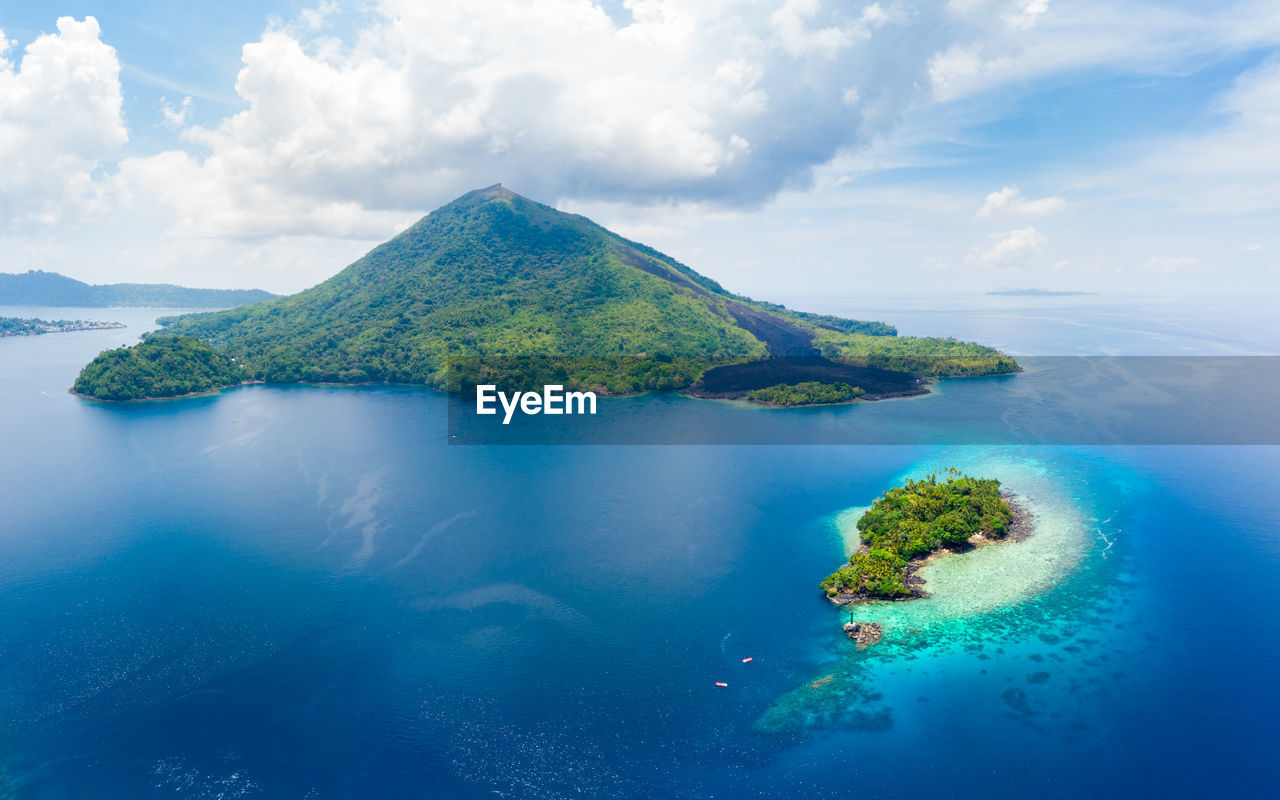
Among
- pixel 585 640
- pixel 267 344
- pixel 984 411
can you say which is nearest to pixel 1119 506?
pixel 984 411

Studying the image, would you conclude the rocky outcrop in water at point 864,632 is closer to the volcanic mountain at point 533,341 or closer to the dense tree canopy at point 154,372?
the volcanic mountain at point 533,341

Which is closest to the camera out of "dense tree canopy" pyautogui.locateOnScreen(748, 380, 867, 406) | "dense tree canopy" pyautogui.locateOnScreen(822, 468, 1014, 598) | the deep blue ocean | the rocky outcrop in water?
the deep blue ocean

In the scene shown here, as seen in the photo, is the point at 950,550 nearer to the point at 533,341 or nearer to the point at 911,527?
the point at 911,527

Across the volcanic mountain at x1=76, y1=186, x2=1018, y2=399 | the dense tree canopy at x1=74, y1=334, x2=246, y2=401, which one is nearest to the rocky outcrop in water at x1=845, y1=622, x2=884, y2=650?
the volcanic mountain at x1=76, y1=186, x2=1018, y2=399

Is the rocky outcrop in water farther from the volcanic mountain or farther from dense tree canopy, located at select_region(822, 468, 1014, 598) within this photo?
the volcanic mountain

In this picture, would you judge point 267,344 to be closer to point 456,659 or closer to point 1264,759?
point 456,659

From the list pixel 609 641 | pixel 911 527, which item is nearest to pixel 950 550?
pixel 911 527
